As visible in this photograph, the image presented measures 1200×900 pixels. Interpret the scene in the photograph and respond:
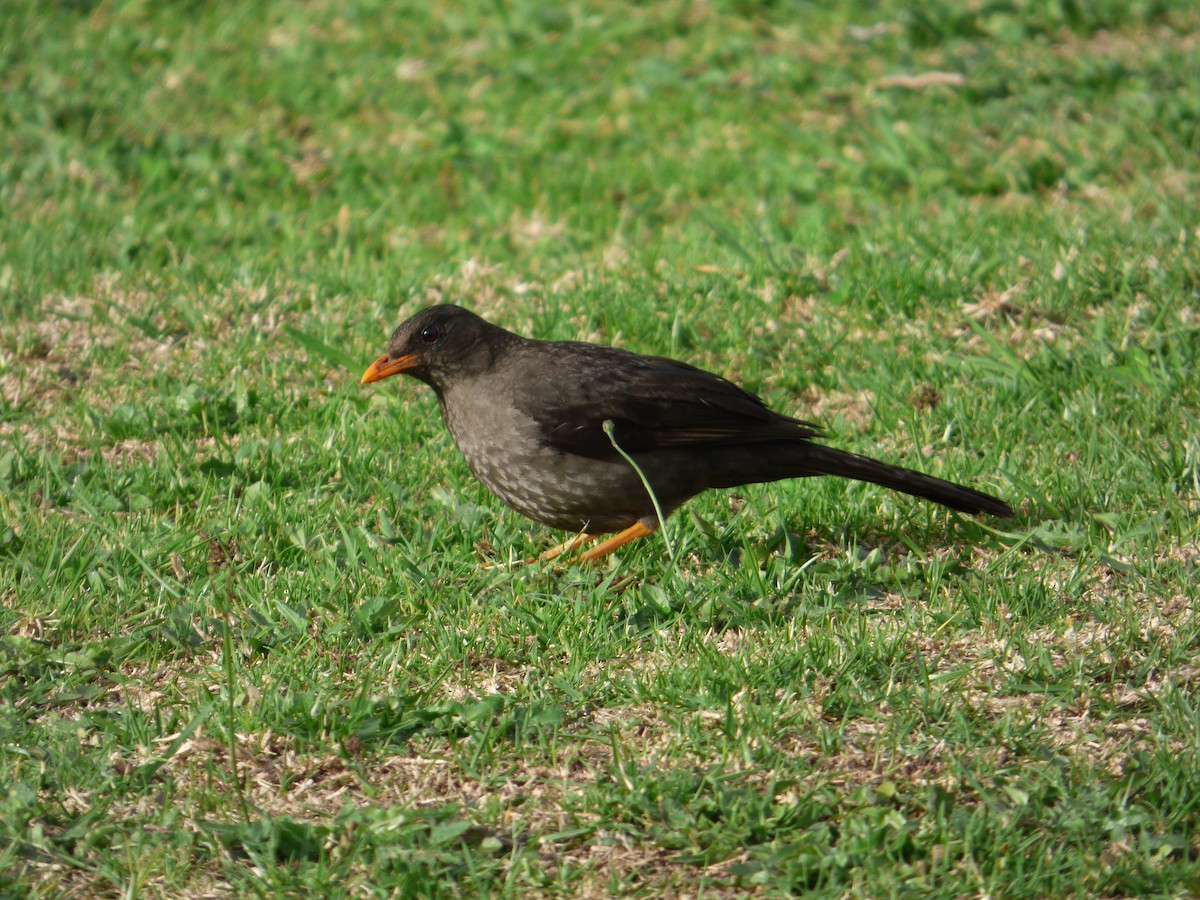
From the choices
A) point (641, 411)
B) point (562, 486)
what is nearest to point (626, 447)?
point (641, 411)

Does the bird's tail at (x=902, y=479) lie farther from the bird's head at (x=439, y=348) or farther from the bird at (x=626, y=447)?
the bird's head at (x=439, y=348)

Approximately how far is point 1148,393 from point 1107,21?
5690mm

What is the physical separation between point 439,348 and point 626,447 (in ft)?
3.21

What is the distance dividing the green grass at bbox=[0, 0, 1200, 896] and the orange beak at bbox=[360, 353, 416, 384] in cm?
45

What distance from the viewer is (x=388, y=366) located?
5.77m

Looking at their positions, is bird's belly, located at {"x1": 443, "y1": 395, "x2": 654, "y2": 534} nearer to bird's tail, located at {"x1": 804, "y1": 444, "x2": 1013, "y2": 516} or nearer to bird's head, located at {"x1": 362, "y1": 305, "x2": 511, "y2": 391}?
bird's head, located at {"x1": 362, "y1": 305, "x2": 511, "y2": 391}

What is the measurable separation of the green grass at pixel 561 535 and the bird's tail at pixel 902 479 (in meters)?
0.17

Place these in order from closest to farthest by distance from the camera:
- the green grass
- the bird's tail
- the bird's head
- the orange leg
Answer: the green grass, the bird's tail, the orange leg, the bird's head

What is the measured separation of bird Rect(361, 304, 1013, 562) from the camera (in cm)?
527

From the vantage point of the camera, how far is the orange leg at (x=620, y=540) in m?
5.43

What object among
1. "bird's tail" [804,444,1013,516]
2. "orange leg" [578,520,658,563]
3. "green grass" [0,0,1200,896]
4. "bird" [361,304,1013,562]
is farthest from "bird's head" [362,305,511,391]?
"bird's tail" [804,444,1013,516]

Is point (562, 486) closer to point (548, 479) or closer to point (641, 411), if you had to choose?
point (548, 479)

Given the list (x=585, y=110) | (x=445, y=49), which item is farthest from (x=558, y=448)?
(x=445, y=49)

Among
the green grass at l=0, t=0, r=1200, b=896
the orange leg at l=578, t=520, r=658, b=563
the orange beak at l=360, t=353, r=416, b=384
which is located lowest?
the orange leg at l=578, t=520, r=658, b=563
